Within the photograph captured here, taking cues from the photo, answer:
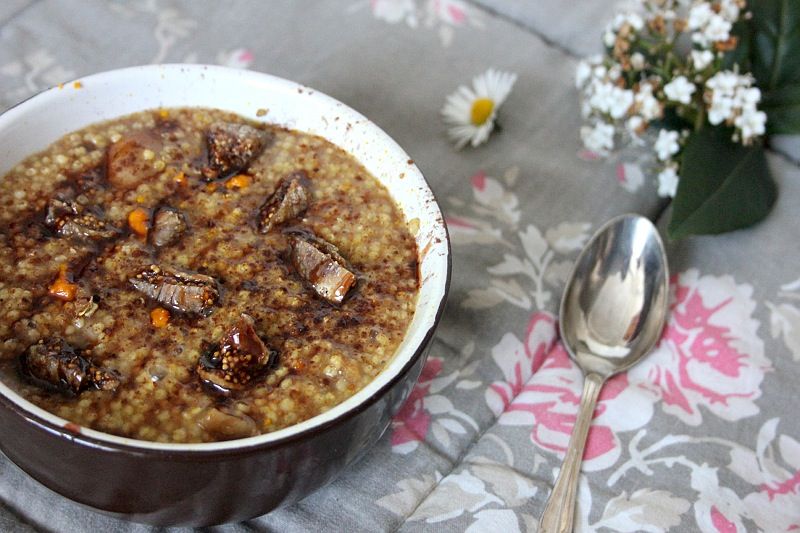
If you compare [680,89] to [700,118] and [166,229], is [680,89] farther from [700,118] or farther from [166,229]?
[166,229]

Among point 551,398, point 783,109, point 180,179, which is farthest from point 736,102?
point 180,179

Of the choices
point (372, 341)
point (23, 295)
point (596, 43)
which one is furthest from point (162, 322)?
point (596, 43)

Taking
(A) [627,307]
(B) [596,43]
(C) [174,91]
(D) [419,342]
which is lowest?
(A) [627,307]

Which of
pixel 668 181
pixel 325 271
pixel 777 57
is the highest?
pixel 325 271

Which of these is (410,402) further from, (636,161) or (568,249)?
(636,161)

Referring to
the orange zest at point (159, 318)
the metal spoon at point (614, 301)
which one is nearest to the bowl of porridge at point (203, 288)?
the orange zest at point (159, 318)

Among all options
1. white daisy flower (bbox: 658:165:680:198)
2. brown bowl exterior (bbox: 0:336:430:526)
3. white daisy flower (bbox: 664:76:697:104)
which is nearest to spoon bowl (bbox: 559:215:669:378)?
white daisy flower (bbox: 658:165:680:198)
